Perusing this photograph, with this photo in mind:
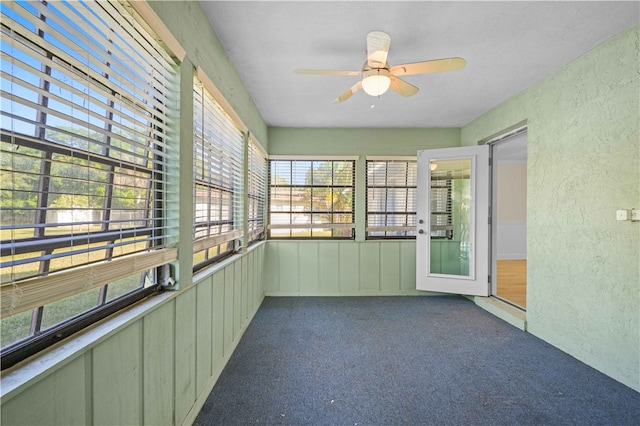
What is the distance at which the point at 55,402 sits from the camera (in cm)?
75

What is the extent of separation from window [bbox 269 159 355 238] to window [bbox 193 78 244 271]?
1.34 meters

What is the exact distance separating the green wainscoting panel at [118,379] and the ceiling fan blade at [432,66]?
6.87 feet

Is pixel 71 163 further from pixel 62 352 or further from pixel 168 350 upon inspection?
pixel 168 350

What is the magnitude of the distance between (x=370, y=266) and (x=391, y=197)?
1096mm

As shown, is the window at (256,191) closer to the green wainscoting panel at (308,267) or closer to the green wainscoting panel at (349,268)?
the green wainscoting panel at (308,267)

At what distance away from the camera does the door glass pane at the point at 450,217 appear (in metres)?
3.55

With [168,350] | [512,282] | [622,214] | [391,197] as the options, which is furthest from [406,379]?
[512,282]

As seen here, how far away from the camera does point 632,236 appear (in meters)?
1.85

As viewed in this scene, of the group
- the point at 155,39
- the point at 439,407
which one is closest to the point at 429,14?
the point at 155,39

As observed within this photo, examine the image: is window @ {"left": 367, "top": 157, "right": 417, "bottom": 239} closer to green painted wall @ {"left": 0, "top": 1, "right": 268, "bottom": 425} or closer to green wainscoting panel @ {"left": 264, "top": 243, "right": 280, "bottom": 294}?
green wainscoting panel @ {"left": 264, "top": 243, "right": 280, "bottom": 294}

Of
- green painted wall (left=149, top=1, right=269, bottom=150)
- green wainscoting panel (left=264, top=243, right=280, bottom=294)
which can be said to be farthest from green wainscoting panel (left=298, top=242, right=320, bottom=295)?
green painted wall (left=149, top=1, right=269, bottom=150)

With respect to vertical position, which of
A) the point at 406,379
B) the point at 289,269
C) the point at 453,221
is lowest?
the point at 406,379

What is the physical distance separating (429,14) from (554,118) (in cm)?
171

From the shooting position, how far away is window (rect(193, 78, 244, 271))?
1693mm
